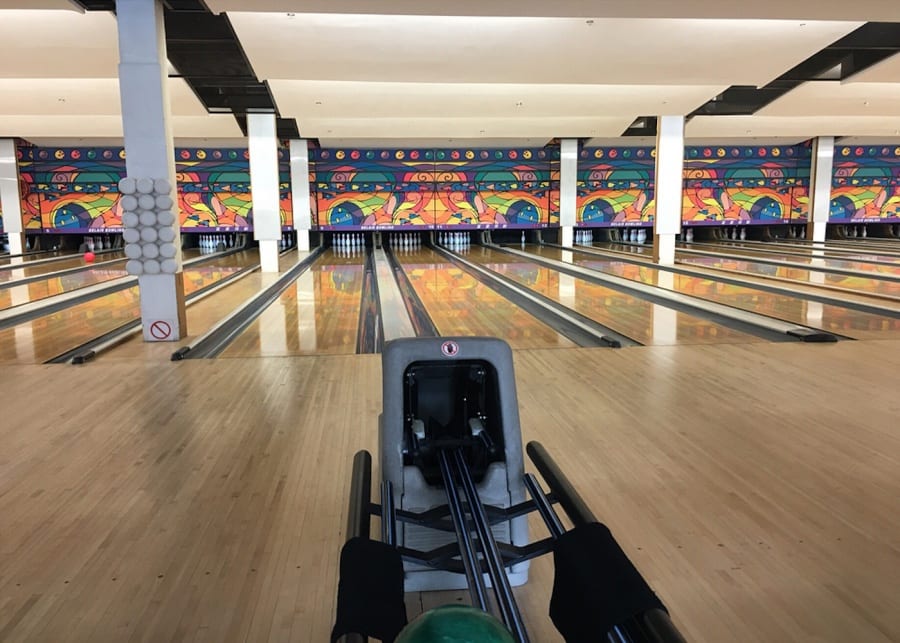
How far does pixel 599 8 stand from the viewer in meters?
4.01

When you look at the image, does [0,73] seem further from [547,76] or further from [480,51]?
[547,76]

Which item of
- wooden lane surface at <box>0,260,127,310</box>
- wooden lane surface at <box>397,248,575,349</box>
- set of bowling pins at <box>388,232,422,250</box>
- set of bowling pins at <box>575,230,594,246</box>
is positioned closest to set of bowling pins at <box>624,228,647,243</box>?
set of bowling pins at <box>575,230,594,246</box>

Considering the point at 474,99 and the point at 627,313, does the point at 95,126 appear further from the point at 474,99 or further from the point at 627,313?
the point at 627,313

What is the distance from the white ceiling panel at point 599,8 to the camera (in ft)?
12.6

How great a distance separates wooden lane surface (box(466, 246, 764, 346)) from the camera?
4118 mm

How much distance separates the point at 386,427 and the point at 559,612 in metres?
0.56

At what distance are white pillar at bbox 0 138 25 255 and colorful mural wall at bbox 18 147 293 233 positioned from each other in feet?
1.33

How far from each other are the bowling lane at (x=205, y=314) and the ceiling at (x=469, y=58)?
1848mm

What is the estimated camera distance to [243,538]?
5.33ft

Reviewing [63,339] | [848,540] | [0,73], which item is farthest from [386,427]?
[0,73]

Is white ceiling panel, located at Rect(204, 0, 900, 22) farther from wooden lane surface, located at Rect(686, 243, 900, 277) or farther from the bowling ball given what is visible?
wooden lane surface, located at Rect(686, 243, 900, 277)

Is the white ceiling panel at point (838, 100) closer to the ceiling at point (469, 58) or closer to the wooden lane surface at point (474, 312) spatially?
the ceiling at point (469, 58)

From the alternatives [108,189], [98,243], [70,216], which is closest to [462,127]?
[108,189]

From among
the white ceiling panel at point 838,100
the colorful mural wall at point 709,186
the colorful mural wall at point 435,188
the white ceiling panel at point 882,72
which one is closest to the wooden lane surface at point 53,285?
the colorful mural wall at point 435,188
